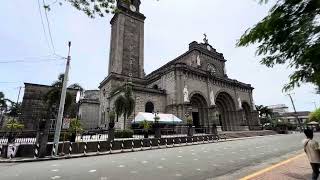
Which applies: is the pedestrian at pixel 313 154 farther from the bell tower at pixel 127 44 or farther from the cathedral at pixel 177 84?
the bell tower at pixel 127 44

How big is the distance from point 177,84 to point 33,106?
27.4 meters

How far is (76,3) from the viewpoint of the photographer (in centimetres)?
603

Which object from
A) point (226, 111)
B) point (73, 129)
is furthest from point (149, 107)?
point (226, 111)

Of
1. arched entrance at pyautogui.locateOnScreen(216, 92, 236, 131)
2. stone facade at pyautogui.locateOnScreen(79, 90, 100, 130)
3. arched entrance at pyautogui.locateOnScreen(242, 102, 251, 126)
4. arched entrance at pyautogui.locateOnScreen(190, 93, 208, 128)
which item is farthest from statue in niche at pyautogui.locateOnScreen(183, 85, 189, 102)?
stone facade at pyautogui.locateOnScreen(79, 90, 100, 130)

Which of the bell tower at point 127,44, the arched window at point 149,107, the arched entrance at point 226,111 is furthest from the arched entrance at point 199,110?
the bell tower at point 127,44

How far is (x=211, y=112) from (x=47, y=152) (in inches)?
1079

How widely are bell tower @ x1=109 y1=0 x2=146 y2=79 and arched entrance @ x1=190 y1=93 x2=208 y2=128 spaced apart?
11126 millimetres

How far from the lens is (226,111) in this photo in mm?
43344

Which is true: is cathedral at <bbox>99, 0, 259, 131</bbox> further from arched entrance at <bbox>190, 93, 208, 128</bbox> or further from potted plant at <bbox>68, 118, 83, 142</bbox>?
potted plant at <bbox>68, 118, 83, 142</bbox>

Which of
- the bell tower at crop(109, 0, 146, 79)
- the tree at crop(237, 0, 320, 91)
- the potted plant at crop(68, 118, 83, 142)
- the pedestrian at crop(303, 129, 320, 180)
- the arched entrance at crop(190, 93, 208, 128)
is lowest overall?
the pedestrian at crop(303, 129, 320, 180)

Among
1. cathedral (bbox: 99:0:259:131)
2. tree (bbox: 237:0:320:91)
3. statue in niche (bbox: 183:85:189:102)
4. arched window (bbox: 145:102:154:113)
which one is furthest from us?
arched window (bbox: 145:102:154:113)

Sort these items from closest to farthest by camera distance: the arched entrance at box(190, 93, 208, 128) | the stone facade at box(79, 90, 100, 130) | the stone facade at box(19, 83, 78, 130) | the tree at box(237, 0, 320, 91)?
the tree at box(237, 0, 320, 91) → the arched entrance at box(190, 93, 208, 128) → the stone facade at box(19, 83, 78, 130) → the stone facade at box(79, 90, 100, 130)

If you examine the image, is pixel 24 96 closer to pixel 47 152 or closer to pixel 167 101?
pixel 167 101

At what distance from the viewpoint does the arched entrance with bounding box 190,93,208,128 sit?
36656mm
